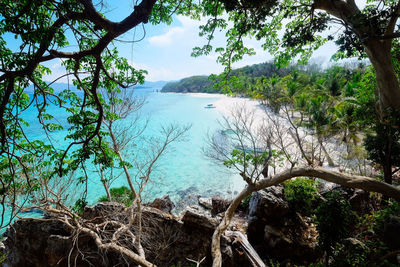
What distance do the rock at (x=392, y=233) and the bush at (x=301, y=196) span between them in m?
3.08

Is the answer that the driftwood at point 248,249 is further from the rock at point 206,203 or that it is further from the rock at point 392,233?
the rock at point 206,203

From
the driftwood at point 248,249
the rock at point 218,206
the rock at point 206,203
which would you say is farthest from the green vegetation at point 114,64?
the rock at point 206,203

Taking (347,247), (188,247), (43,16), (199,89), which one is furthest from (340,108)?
(199,89)

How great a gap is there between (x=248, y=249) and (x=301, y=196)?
2967 mm

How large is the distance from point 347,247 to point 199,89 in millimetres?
93659

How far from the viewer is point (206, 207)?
11.3 meters

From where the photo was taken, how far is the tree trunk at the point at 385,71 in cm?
345

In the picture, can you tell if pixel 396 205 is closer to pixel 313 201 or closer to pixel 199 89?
pixel 313 201

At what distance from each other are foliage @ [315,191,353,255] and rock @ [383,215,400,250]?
0.60 m

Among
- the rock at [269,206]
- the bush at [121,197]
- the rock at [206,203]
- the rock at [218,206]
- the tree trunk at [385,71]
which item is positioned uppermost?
the tree trunk at [385,71]

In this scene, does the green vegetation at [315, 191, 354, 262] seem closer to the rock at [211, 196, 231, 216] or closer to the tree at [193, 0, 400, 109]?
the tree at [193, 0, 400, 109]

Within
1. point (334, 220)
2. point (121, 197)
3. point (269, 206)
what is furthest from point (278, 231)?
point (121, 197)

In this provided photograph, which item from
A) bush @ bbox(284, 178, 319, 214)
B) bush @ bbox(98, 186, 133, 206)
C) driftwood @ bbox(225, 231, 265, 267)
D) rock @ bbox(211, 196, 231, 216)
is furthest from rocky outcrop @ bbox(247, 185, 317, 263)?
bush @ bbox(98, 186, 133, 206)

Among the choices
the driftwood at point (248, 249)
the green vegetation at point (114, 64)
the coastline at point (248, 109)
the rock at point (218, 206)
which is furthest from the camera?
the coastline at point (248, 109)
